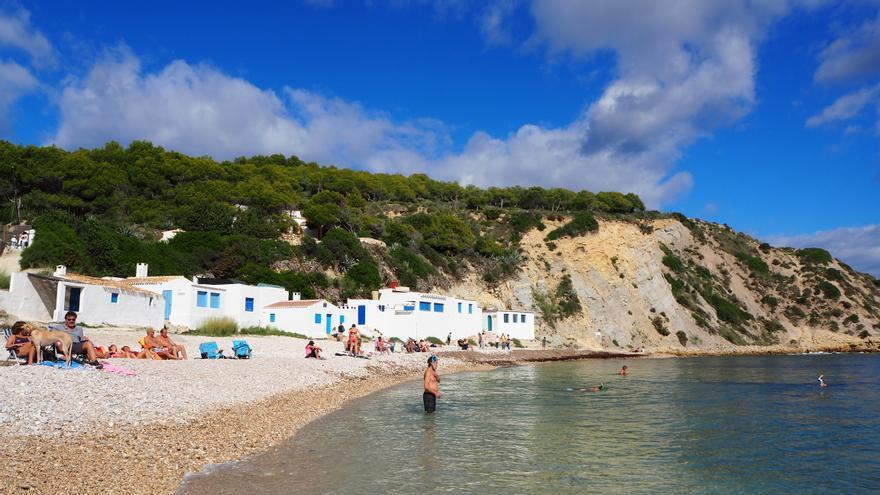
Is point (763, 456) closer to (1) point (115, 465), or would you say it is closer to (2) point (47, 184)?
(1) point (115, 465)

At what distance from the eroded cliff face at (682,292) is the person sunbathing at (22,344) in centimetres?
4071

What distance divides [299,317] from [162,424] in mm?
24207

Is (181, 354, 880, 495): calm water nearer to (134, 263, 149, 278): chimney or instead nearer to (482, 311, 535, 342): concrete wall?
(134, 263, 149, 278): chimney

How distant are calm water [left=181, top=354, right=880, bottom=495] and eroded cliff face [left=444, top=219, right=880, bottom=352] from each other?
33.5 m

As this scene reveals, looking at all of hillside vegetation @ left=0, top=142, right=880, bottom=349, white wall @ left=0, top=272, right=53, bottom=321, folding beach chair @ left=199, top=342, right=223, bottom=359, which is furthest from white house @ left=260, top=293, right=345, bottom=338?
folding beach chair @ left=199, top=342, right=223, bottom=359

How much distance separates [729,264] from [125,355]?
71706 mm

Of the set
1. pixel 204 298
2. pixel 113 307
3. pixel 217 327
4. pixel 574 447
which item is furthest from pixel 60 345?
pixel 204 298

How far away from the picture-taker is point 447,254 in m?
58.3

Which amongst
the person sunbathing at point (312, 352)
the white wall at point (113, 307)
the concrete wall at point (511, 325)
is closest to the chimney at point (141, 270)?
the white wall at point (113, 307)

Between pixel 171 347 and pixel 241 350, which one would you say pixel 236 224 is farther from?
pixel 171 347

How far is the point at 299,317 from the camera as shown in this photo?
3469 centimetres

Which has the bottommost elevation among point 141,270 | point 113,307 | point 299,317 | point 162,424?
point 162,424

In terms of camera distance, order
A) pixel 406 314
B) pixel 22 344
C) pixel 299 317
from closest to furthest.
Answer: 1. pixel 22 344
2. pixel 299 317
3. pixel 406 314

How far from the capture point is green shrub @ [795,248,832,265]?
77.3m
